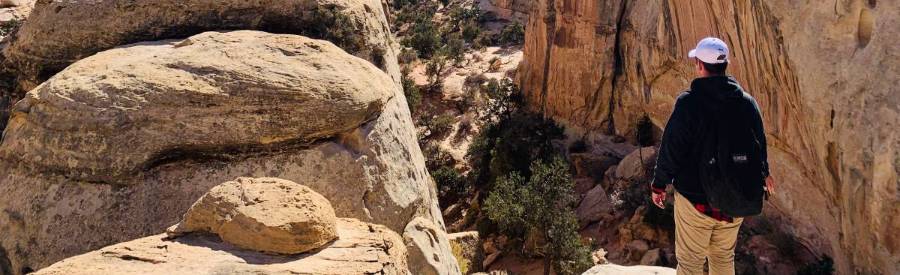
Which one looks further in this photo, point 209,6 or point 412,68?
point 412,68

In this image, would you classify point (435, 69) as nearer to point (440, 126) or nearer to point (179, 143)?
point (440, 126)

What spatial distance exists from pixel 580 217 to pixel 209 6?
42.0ft

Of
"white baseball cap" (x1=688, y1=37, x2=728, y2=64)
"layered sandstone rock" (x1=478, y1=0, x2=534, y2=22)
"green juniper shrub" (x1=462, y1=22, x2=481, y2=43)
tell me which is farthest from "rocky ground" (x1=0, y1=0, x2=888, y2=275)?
"layered sandstone rock" (x1=478, y1=0, x2=534, y2=22)

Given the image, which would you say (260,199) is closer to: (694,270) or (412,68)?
(694,270)

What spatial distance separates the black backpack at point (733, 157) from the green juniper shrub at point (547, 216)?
10.5m

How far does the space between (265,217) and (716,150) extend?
3525mm

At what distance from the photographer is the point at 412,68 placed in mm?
33344

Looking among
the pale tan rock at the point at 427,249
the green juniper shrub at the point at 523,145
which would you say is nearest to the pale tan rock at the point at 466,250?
the pale tan rock at the point at 427,249

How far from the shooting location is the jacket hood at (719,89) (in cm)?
496

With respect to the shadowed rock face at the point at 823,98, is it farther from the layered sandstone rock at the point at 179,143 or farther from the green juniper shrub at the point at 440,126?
the green juniper shrub at the point at 440,126

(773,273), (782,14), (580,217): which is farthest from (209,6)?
(580,217)

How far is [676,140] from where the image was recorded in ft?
16.7

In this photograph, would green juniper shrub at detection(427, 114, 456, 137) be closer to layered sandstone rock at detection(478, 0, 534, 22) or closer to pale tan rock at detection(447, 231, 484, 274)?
layered sandstone rock at detection(478, 0, 534, 22)

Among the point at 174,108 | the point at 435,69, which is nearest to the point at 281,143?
the point at 174,108
